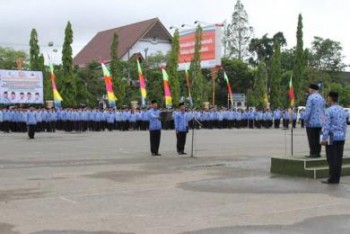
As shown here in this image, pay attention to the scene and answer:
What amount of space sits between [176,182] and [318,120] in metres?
3.77

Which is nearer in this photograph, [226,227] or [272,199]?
[226,227]

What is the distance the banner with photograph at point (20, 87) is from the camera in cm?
3928

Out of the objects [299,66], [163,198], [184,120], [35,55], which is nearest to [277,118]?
[299,66]

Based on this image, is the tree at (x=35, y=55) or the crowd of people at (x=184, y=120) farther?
the tree at (x=35, y=55)

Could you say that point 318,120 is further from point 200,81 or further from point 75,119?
point 200,81

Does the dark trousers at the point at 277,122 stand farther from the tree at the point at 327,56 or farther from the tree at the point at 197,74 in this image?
the tree at the point at 327,56

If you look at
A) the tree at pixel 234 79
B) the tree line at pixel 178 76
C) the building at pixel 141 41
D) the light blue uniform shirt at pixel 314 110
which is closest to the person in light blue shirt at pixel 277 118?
the tree line at pixel 178 76

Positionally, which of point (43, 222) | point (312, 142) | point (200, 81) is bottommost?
point (43, 222)

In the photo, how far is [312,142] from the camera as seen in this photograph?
43.3 ft

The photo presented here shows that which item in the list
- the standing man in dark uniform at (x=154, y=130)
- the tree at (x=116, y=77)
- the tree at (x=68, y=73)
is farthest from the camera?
the tree at (x=116, y=77)

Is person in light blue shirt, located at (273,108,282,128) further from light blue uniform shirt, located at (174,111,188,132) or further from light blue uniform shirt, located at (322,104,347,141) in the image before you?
light blue uniform shirt, located at (322,104,347,141)

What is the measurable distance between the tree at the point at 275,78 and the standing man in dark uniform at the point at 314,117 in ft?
172

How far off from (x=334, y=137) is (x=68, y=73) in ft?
136

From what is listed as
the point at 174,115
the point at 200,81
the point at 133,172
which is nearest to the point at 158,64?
the point at 200,81
